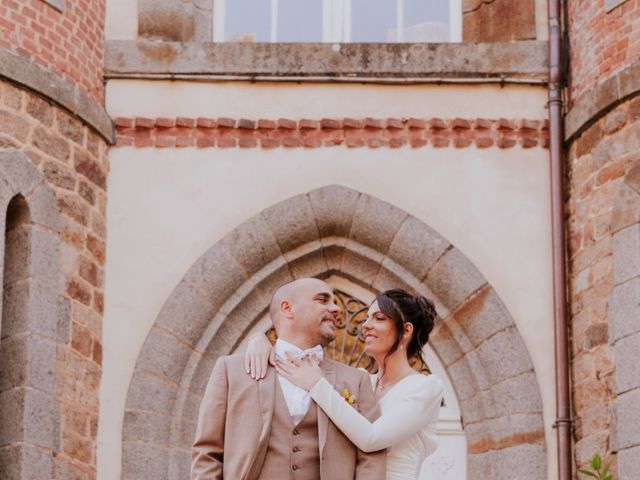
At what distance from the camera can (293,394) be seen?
6996 mm

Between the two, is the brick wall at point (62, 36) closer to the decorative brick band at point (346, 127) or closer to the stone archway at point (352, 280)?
the decorative brick band at point (346, 127)

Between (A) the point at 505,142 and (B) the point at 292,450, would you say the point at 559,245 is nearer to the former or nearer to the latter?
(A) the point at 505,142

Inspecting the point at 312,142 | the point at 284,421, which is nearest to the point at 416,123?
the point at 312,142

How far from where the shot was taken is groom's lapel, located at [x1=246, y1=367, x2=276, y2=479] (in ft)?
22.4

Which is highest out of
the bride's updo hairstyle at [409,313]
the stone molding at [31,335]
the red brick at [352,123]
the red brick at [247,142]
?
the red brick at [352,123]

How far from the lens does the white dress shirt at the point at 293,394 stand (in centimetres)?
693

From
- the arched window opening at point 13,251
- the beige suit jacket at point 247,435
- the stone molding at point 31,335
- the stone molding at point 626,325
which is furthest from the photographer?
the arched window opening at point 13,251

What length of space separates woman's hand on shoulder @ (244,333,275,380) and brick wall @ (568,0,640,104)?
456 cm

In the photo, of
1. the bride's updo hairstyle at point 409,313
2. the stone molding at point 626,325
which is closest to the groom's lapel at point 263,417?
the bride's updo hairstyle at point 409,313

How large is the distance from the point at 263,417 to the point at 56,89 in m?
4.51

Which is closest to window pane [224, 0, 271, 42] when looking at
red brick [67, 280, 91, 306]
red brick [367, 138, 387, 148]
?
red brick [367, 138, 387, 148]

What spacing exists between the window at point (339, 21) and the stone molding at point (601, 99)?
123 centimetres

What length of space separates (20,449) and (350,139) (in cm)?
320

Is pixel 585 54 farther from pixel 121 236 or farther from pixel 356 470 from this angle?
pixel 356 470
